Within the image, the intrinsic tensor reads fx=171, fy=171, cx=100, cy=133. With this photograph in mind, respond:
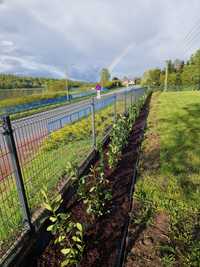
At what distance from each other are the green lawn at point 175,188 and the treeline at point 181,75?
39.1 meters

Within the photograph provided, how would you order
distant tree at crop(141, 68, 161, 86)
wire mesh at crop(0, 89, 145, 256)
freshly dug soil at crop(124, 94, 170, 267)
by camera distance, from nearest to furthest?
freshly dug soil at crop(124, 94, 170, 267), wire mesh at crop(0, 89, 145, 256), distant tree at crop(141, 68, 161, 86)

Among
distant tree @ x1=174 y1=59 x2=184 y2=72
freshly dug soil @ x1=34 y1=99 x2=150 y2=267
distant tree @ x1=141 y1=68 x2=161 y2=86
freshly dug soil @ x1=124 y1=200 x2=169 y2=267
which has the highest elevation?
distant tree @ x1=174 y1=59 x2=184 y2=72

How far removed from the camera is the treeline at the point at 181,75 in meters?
39.5

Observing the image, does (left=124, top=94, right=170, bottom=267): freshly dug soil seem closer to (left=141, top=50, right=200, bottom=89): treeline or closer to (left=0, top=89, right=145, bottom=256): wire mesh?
(left=0, top=89, right=145, bottom=256): wire mesh

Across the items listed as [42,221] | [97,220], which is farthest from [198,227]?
[42,221]

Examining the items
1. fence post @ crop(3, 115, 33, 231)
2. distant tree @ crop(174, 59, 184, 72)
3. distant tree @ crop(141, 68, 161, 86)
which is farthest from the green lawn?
distant tree @ crop(174, 59, 184, 72)

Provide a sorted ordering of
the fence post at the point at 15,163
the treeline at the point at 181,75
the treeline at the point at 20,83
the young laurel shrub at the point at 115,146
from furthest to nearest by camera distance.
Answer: the treeline at the point at 20,83
the treeline at the point at 181,75
the young laurel shrub at the point at 115,146
the fence post at the point at 15,163

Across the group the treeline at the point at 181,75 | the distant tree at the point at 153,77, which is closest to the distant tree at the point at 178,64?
the treeline at the point at 181,75

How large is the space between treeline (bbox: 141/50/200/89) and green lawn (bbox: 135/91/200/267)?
39146 mm

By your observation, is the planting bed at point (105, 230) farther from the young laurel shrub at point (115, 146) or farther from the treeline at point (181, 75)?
the treeline at point (181, 75)

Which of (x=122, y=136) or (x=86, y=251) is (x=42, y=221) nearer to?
(x=86, y=251)

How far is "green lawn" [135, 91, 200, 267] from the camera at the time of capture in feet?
6.22

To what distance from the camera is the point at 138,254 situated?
6.17 ft

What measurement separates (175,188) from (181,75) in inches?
1931
